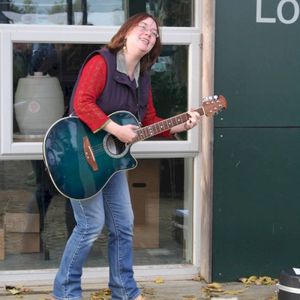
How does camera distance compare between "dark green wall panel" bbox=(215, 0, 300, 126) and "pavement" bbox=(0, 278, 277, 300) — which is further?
"dark green wall panel" bbox=(215, 0, 300, 126)

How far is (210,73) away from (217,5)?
45 centimetres

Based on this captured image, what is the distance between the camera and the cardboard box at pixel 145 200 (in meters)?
5.29

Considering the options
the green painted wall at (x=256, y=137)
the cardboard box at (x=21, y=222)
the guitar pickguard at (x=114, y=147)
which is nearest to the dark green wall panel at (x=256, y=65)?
the green painted wall at (x=256, y=137)

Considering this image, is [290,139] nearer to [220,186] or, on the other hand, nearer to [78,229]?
[220,186]

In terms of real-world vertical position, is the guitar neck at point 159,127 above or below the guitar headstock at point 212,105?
below

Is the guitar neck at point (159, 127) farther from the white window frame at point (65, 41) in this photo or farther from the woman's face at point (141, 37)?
the white window frame at point (65, 41)

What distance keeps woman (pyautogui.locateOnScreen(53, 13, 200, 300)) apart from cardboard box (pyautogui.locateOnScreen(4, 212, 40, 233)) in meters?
0.89

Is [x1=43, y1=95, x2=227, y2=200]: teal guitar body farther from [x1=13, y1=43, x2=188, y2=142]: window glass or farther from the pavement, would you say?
the pavement

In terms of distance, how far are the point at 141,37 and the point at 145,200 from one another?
1.47 meters

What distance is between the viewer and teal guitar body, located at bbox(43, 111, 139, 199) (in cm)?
421

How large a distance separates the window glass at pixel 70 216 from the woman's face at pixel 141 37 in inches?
45.4

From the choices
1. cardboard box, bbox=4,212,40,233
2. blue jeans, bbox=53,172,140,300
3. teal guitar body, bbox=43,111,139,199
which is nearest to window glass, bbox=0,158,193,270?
cardboard box, bbox=4,212,40,233

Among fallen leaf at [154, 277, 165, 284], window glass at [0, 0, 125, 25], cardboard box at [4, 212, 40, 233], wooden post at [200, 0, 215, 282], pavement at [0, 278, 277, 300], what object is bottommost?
pavement at [0, 278, 277, 300]

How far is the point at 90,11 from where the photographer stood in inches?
201
